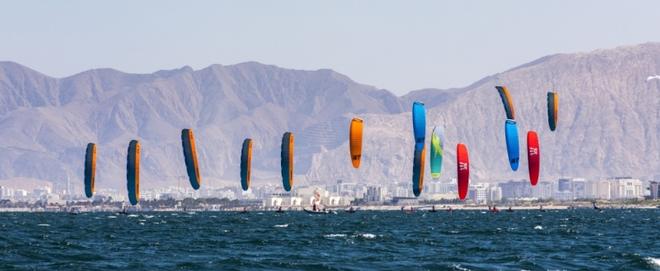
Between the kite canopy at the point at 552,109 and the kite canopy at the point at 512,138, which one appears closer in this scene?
the kite canopy at the point at 512,138

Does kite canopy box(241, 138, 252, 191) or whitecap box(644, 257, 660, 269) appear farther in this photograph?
kite canopy box(241, 138, 252, 191)

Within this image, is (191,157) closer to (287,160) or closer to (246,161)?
(287,160)

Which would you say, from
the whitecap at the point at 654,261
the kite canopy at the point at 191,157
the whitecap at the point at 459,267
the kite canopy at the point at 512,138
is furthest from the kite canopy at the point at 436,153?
the whitecap at the point at 459,267

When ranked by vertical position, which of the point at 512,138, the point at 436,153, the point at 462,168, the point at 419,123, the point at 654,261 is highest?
the point at 419,123

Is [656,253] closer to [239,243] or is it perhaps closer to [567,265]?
[567,265]

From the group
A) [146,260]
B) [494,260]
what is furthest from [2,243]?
[494,260]

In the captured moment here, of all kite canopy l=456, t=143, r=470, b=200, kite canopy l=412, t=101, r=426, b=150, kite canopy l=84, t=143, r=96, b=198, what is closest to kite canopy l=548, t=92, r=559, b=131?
kite canopy l=456, t=143, r=470, b=200

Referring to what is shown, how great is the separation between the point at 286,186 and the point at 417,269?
88.8m

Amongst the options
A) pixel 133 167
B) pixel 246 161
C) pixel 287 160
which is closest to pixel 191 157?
pixel 133 167

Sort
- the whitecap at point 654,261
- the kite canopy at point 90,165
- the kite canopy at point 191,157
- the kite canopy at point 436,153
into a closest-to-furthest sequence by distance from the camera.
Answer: the whitecap at point 654,261 → the kite canopy at point 436,153 → the kite canopy at point 191,157 → the kite canopy at point 90,165

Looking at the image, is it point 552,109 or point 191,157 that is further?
point 191,157

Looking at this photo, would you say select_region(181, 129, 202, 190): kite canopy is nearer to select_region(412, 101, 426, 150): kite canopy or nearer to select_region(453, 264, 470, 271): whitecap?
select_region(412, 101, 426, 150): kite canopy

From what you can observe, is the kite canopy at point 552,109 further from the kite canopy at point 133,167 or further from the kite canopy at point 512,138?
the kite canopy at point 133,167

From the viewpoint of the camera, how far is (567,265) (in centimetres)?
7850
